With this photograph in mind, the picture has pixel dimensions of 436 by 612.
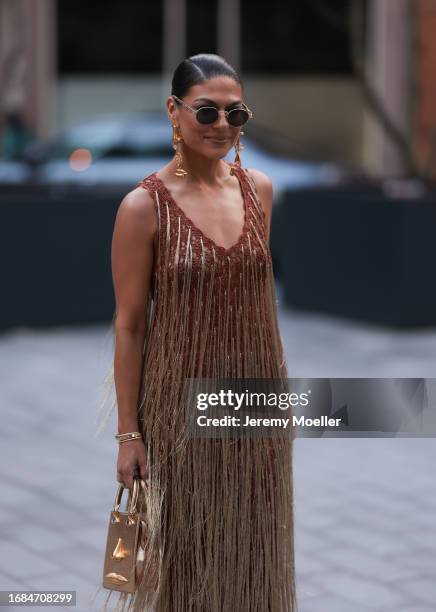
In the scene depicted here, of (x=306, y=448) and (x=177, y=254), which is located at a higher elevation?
(x=306, y=448)

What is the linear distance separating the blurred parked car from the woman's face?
9.61 meters

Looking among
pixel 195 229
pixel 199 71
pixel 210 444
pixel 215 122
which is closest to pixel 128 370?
pixel 210 444

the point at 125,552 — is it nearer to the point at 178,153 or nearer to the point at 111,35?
the point at 178,153

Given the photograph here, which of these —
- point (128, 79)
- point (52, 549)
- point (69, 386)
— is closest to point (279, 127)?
point (128, 79)

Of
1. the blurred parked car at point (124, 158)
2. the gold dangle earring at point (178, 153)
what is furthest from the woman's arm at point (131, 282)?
the blurred parked car at point (124, 158)

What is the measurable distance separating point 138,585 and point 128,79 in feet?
60.0

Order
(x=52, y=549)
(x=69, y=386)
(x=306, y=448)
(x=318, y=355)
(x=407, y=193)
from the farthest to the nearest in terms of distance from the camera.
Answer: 1. (x=407, y=193)
2. (x=318, y=355)
3. (x=69, y=386)
4. (x=306, y=448)
5. (x=52, y=549)

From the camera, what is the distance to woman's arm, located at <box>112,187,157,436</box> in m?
3.47

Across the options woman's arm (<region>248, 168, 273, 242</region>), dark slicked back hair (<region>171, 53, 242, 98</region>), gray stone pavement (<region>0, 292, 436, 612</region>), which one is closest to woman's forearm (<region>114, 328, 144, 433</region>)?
gray stone pavement (<region>0, 292, 436, 612</region>)

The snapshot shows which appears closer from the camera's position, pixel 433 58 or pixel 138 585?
pixel 138 585

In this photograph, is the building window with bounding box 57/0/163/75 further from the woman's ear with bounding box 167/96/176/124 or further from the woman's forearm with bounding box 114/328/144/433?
the woman's forearm with bounding box 114/328/144/433

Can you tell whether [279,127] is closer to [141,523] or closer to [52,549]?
[52,549]

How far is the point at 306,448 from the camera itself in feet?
23.7

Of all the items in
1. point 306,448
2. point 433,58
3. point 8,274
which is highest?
point 433,58
